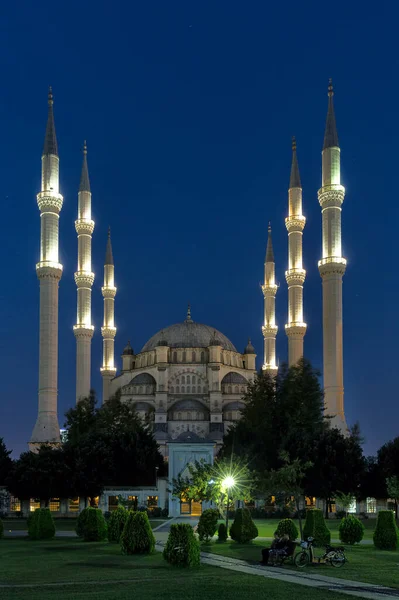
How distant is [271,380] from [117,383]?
27.5 meters

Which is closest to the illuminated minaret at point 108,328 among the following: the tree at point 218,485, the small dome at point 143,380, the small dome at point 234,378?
the small dome at point 143,380

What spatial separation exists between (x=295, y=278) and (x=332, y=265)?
38.1ft

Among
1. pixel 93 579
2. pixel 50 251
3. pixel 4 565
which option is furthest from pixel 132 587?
pixel 50 251

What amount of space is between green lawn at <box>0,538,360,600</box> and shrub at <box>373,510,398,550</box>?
7.58 m

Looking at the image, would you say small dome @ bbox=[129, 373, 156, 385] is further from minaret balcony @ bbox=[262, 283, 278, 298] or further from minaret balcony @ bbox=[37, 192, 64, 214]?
minaret balcony @ bbox=[37, 192, 64, 214]

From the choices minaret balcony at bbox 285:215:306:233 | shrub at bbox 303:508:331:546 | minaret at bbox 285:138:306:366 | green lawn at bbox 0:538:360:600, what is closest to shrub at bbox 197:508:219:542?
shrub at bbox 303:508:331:546

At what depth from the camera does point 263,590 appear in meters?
16.6

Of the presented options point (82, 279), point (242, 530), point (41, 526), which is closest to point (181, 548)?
point (242, 530)

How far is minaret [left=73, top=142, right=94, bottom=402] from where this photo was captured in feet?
228

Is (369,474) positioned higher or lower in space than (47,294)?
lower

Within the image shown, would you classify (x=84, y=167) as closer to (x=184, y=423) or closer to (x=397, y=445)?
(x=184, y=423)

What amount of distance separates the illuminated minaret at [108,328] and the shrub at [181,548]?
6718cm

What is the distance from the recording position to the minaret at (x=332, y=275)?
56.9 m

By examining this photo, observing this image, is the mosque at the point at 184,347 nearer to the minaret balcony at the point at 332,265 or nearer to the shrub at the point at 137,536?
the minaret balcony at the point at 332,265
